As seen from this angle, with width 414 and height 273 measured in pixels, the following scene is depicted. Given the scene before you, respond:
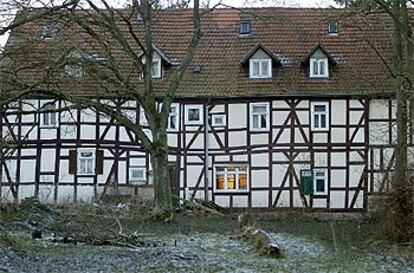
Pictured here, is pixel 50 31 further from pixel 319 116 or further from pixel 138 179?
pixel 319 116

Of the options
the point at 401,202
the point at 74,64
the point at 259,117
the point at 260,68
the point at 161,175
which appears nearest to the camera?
the point at 401,202

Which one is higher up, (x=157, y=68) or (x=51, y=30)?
(x=157, y=68)

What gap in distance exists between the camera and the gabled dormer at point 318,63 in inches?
1321

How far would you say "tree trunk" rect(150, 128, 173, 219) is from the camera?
81.7ft

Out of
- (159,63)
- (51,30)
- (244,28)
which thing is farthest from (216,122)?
(51,30)

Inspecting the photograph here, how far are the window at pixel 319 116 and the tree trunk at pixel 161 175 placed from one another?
9561 mm

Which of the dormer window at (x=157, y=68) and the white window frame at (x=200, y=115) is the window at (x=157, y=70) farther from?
the white window frame at (x=200, y=115)

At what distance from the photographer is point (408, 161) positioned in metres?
18.8

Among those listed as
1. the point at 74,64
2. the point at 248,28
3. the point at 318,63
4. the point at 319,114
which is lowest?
the point at 319,114

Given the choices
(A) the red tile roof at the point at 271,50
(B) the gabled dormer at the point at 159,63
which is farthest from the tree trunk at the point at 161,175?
(B) the gabled dormer at the point at 159,63

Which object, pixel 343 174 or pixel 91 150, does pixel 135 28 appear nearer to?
pixel 91 150

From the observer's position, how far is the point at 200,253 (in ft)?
50.6

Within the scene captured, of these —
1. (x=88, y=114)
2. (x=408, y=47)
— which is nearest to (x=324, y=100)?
(x=88, y=114)

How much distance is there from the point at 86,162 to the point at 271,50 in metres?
9.83
